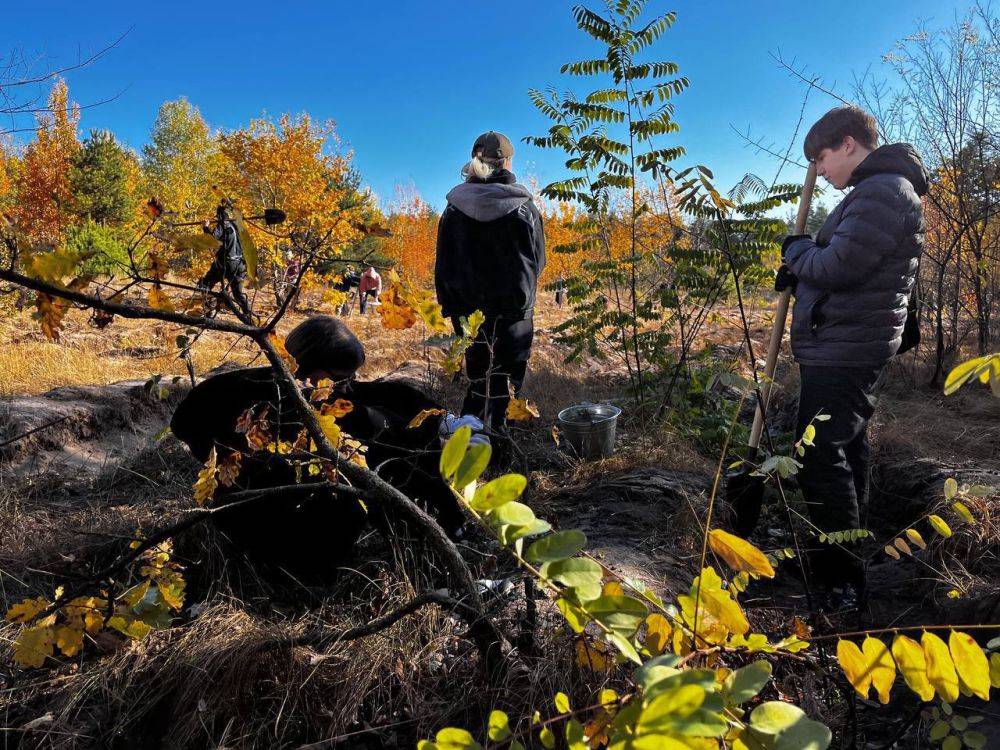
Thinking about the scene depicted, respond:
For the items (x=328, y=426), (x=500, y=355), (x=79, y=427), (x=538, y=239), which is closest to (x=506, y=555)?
(x=328, y=426)

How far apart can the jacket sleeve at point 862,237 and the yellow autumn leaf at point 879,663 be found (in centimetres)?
168

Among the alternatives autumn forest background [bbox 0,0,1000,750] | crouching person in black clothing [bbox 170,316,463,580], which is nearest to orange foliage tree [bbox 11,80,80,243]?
autumn forest background [bbox 0,0,1000,750]

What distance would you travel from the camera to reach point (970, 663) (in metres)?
0.69

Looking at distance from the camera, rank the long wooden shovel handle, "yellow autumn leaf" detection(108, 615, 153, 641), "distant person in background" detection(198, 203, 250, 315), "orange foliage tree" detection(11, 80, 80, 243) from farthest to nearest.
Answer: "orange foliage tree" detection(11, 80, 80, 243), the long wooden shovel handle, "yellow autumn leaf" detection(108, 615, 153, 641), "distant person in background" detection(198, 203, 250, 315)

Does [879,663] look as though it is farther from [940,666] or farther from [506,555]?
[506,555]

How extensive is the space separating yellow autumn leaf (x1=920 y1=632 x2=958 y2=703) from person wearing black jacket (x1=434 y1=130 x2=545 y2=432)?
279 centimetres

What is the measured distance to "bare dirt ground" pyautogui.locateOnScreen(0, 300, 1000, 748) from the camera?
56.9 inches

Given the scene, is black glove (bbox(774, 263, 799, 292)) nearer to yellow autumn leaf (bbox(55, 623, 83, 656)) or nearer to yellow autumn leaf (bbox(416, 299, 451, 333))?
yellow autumn leaf (bbox(416, 299, 451, 333))

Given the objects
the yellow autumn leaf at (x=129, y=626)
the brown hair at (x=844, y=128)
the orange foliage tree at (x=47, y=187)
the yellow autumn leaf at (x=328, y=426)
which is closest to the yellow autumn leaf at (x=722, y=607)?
the yellow autumn leaf at (x=328, y=426)

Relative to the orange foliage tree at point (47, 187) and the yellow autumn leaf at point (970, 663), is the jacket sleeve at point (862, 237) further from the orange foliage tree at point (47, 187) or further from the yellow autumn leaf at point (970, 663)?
the orange foliage tree at point (47, 187)

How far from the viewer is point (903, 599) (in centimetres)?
237

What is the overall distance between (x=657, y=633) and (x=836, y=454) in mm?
1640

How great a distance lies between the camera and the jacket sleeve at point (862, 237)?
197 centimetres

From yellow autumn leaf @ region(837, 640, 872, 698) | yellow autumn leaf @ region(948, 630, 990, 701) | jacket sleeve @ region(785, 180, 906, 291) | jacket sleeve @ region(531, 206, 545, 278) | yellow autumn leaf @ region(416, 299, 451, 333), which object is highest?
jacket sleeve @ region(531, 206, 545, 278)
